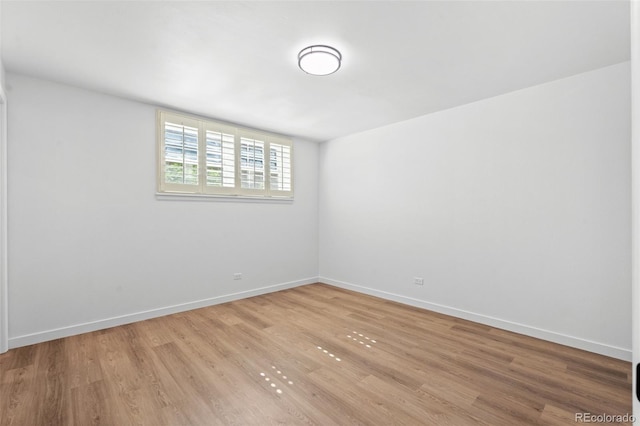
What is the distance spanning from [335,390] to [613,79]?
3565mm

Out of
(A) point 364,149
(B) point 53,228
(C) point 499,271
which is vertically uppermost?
(A) point 364,149

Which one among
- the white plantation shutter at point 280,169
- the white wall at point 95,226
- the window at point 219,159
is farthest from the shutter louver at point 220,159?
the white plantation shutter at point 280,169

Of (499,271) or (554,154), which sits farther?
(499,271)

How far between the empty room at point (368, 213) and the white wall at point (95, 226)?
20 mm

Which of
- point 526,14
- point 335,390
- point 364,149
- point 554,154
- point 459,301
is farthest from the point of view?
point 364,149

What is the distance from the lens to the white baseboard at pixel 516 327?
8.59ft

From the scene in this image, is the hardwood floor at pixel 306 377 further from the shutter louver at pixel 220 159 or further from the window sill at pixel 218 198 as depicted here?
the shutter louver at pixel 220 159

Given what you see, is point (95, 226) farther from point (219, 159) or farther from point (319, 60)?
point (319, 60)

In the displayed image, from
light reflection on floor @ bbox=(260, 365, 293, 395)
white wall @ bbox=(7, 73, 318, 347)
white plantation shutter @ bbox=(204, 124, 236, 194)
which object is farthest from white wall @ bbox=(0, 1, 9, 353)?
light reflection on floor @ bbox=(260, 365, 293, 395)

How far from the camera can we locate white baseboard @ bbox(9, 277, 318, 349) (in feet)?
9.35

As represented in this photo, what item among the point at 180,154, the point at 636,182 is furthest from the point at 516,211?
the point at 180,154

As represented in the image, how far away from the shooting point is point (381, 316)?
3.67 metres

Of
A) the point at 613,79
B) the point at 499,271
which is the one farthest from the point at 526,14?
the point at 499,271

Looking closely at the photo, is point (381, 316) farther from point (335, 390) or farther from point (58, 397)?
point (58, 397)
